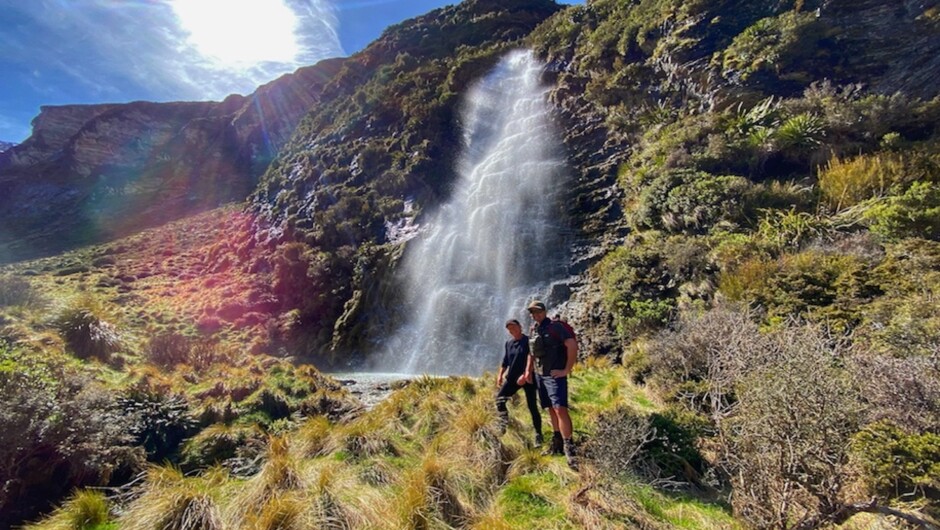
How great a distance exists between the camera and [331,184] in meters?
27.2

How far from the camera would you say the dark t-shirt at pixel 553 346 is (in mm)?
5098

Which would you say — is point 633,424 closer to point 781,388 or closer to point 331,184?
point 781,388

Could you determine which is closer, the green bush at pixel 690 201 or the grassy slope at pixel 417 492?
the grassy slope at pixel 417 492

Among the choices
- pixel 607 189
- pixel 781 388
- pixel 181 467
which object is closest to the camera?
pixel 781 388

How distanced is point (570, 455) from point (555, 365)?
102cm

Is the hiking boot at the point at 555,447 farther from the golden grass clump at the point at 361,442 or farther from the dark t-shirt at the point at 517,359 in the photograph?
the golden grass clump at the point at 361,442

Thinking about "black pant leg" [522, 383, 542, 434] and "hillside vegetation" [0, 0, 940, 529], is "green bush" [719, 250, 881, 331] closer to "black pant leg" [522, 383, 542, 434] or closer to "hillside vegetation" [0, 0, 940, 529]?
"hillside vegetation" [0, 0, 940, 529]

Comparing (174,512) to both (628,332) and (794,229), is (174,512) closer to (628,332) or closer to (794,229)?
(628,332)

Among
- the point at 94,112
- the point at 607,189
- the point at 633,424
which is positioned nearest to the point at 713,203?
the point at 607,189

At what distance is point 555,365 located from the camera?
510 cm

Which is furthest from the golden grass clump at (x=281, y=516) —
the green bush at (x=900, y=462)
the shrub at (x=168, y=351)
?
the shrub at (x=168, y=351)

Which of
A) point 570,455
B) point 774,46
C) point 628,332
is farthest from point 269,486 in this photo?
point 774,46

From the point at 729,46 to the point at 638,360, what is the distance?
54.0ft

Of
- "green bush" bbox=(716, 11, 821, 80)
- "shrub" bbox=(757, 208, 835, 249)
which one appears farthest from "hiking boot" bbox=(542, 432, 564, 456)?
"green bush" bbox=(716, 11, 821, 80)
